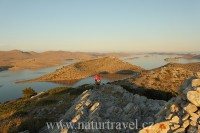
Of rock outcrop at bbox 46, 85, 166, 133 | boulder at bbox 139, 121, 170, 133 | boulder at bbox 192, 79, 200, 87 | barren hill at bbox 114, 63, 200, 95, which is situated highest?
boulder at bbox 192, 79, 200, 87

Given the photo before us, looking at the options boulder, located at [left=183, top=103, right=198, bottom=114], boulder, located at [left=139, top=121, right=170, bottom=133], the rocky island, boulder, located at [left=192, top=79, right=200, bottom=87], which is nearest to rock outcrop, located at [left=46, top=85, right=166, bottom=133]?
boulder, located at [left=139, top=121, right=170, bottom=133]

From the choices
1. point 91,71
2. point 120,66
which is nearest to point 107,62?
point 120,66

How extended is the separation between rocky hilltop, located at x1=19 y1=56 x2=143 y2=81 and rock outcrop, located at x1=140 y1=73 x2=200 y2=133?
118280 mm

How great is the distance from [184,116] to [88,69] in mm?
148099

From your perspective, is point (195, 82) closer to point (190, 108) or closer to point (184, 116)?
point (190, 108)

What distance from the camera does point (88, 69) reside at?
157875mm

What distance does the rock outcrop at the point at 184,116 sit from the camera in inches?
385

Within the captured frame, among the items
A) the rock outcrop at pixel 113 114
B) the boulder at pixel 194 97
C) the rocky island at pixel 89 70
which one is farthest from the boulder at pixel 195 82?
the rocky island at pixel 89 70

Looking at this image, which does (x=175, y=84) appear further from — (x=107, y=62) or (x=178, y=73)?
(x=107, y=62)

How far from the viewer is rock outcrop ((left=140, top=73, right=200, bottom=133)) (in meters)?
9.78

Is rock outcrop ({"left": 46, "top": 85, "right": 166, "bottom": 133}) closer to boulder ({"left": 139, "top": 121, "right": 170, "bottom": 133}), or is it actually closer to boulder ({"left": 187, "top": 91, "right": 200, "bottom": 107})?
boulder ({"left": 139, "top": 121, "right": 170, "bottom": 133})

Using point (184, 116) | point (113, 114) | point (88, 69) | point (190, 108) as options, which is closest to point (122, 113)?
point (113, 114)

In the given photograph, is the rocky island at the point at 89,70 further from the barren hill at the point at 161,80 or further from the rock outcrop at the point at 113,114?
the rock outcrop at the point at 113,114

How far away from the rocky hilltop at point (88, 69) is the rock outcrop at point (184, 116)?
118m
